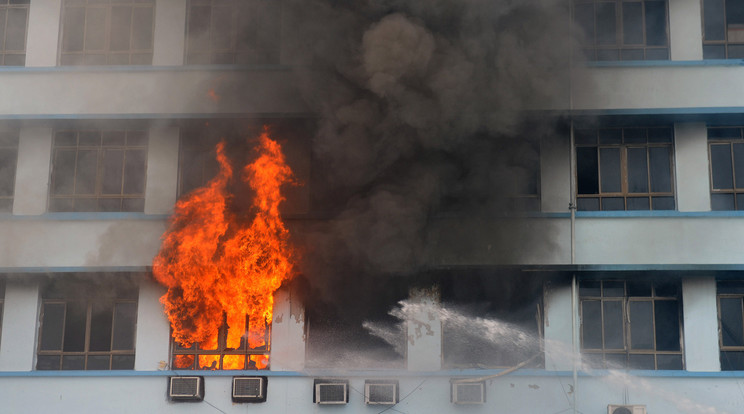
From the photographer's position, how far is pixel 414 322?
53.7ft

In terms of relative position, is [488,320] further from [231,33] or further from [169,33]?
[169,33]

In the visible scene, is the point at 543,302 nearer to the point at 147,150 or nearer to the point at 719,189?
the point at 719,189

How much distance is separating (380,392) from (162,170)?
6.62 meters

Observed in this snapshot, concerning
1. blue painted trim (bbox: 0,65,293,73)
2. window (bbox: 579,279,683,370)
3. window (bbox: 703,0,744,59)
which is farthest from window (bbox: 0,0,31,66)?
window (bbox: 703,0,744,59)

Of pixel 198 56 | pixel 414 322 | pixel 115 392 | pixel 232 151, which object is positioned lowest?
pixel 115 392

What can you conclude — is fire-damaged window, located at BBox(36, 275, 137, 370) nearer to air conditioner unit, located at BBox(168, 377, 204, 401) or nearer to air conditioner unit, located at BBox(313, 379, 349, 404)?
air conditioner unit, located at BBox(168, 377, 204, 401)

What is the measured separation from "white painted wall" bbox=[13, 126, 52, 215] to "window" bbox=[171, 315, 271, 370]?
430 cm

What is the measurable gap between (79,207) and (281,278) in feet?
16.0

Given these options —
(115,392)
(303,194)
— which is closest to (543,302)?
(303,194)

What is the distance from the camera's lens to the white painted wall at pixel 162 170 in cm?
1695

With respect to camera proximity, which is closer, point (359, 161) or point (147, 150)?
point (359, 161)

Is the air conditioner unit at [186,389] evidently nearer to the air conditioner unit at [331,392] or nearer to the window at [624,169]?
the air conditioner unit at [331,392]

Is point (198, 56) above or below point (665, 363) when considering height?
above

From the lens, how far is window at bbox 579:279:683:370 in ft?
53.4
